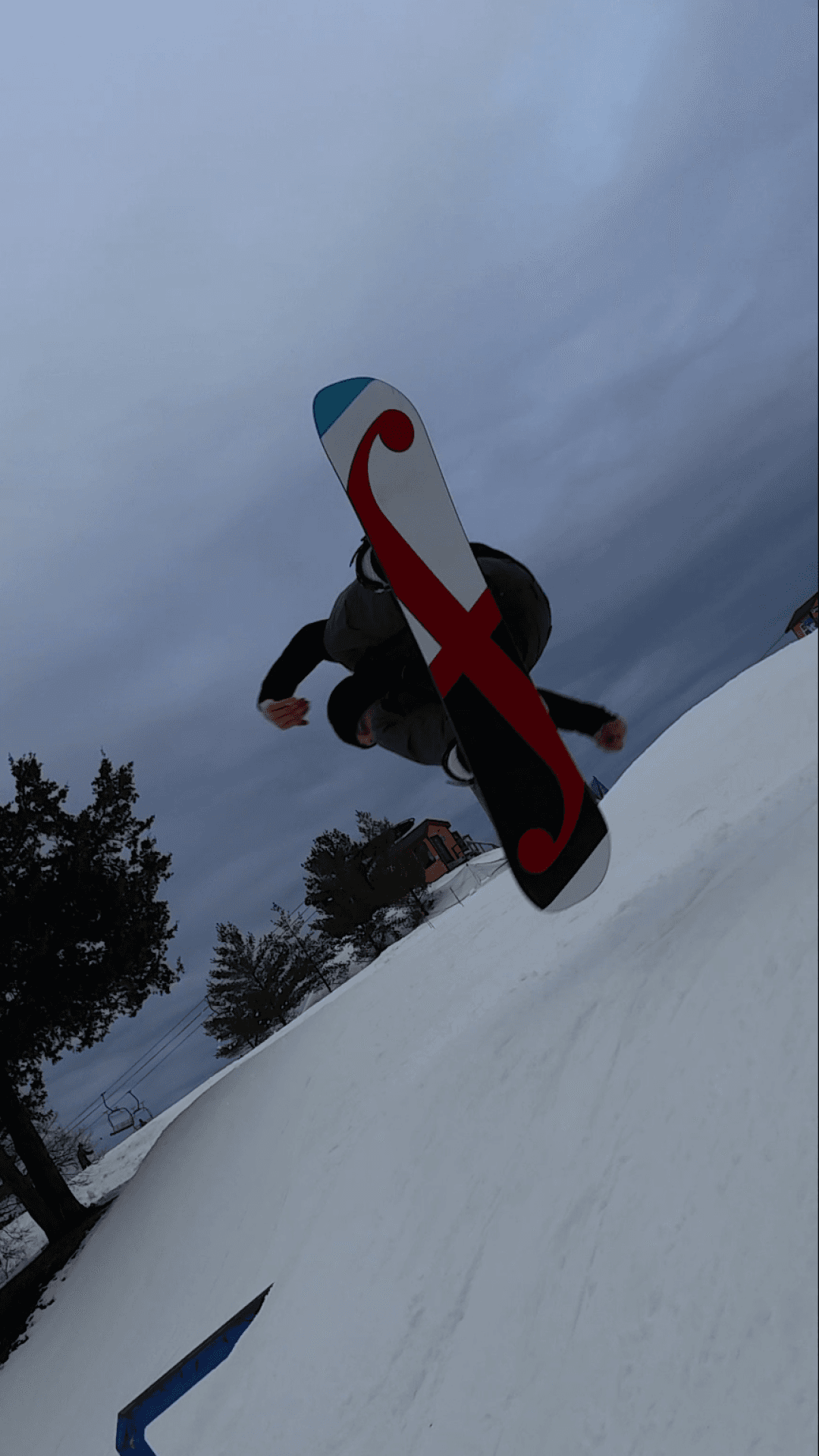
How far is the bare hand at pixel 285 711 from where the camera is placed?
315 centimetres

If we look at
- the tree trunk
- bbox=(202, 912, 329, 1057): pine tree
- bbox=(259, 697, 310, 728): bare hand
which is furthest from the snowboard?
bbox=(202, 912, 329, 1057): pine tree

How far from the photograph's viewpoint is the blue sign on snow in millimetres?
2787

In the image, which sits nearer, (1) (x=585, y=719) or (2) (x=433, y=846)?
(1) (x=585, y=719)

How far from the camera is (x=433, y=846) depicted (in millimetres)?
18797

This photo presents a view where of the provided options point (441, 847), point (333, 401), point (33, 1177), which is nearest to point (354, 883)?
point (441, 847)

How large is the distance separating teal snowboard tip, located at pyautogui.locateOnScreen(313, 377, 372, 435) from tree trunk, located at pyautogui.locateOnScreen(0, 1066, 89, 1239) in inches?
466

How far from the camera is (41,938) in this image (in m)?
10.6

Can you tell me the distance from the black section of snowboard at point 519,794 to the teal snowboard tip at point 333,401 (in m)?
0.94

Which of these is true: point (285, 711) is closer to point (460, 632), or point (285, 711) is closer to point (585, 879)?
point (460, 632)

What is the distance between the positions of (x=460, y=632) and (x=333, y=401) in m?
0.93

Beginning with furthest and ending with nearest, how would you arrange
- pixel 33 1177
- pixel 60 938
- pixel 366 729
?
pixel 33 1177
pixel 60 938
pixel 366 729

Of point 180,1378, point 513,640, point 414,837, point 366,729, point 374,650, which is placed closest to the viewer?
point 180,1378

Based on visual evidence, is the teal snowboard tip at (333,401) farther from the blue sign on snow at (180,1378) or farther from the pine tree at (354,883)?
the pine tree at (354,883)

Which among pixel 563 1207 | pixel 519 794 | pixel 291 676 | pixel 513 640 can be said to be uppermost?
pixel 291 676
